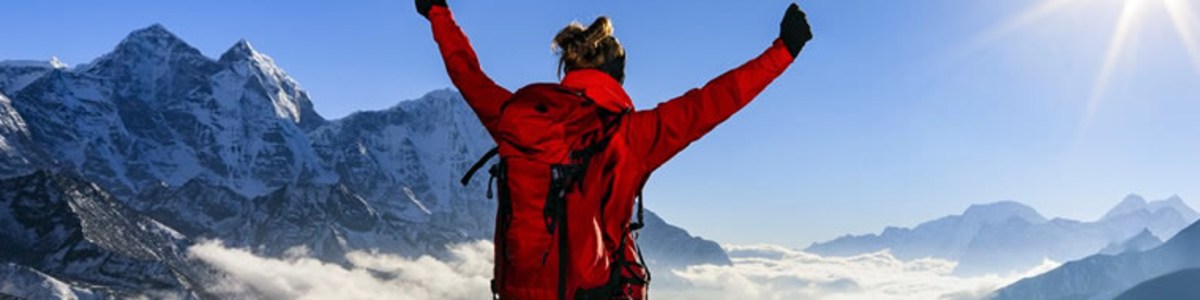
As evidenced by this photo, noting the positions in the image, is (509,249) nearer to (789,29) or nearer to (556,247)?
(556,247)

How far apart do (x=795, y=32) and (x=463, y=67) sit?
231 cm

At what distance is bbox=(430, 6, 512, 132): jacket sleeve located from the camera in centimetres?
654

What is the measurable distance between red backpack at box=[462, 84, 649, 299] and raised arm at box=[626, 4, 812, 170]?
14.1 inches

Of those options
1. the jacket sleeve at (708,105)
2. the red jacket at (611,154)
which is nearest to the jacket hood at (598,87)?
the red jacket at (611,154)

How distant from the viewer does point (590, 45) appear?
6191 millimetres

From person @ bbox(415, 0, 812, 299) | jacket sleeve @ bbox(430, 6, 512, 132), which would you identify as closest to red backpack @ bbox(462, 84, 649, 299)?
person @ bbox(415, 0, 812, 299)

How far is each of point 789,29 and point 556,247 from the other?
6.86 ft

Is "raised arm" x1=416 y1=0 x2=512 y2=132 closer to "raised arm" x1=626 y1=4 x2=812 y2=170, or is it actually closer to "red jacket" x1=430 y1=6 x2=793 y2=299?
"red jacket" x1=430 y1=6 x2=793 y2=299

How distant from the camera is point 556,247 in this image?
5.73 metres

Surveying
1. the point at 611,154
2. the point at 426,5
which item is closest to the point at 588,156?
the point at 611,154

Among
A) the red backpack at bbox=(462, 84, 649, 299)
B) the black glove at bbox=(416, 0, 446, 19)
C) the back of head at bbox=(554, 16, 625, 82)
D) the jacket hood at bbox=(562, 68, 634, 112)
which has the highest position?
the black glove at bbox=(416, 0, 446, 19)

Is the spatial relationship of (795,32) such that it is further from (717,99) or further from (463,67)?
(463,67)

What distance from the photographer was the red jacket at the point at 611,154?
5754 millimetres

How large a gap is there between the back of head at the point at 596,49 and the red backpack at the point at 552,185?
1.22 ft
